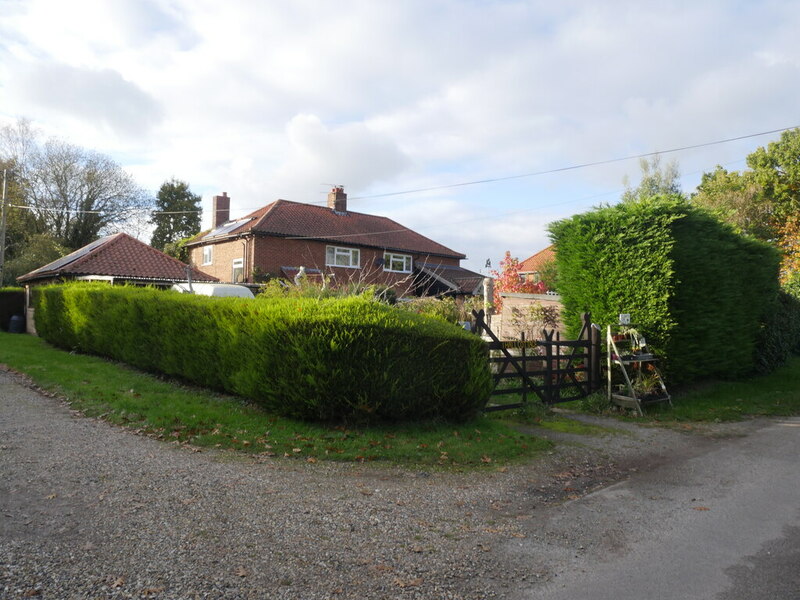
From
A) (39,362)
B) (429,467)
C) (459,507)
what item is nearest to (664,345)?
(429,467)

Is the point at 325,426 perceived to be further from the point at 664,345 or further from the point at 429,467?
the point at 664,345

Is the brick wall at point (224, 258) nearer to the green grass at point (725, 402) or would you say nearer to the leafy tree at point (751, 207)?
the green grass at point (725, 402)

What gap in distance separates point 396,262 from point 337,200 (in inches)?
233

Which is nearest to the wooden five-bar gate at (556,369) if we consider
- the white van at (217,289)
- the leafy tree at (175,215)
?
the white van at (217,289)

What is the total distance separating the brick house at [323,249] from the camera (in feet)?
104

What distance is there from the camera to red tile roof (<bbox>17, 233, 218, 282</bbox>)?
2366 centimetres

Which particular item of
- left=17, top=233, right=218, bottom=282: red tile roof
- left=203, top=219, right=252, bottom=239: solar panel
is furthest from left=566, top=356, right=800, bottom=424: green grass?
left=203, top=219, right=252, bottom=239: solar panel

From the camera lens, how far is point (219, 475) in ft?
18.9

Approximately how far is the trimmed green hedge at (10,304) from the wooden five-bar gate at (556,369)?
23.9 m

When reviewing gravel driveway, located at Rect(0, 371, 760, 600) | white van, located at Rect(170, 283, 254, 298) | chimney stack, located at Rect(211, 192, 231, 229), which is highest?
chimney stack, located at Rect(211, 192, 231, 229)

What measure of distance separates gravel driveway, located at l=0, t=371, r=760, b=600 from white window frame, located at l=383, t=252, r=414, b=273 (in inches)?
1169

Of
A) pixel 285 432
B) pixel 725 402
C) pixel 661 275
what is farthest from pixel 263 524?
pixel 725 402

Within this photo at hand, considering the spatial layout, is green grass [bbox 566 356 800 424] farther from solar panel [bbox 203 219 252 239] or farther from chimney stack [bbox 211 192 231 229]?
chimney stack [bbox 211 192 231 229]

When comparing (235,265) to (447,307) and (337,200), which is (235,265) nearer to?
(337,200)
